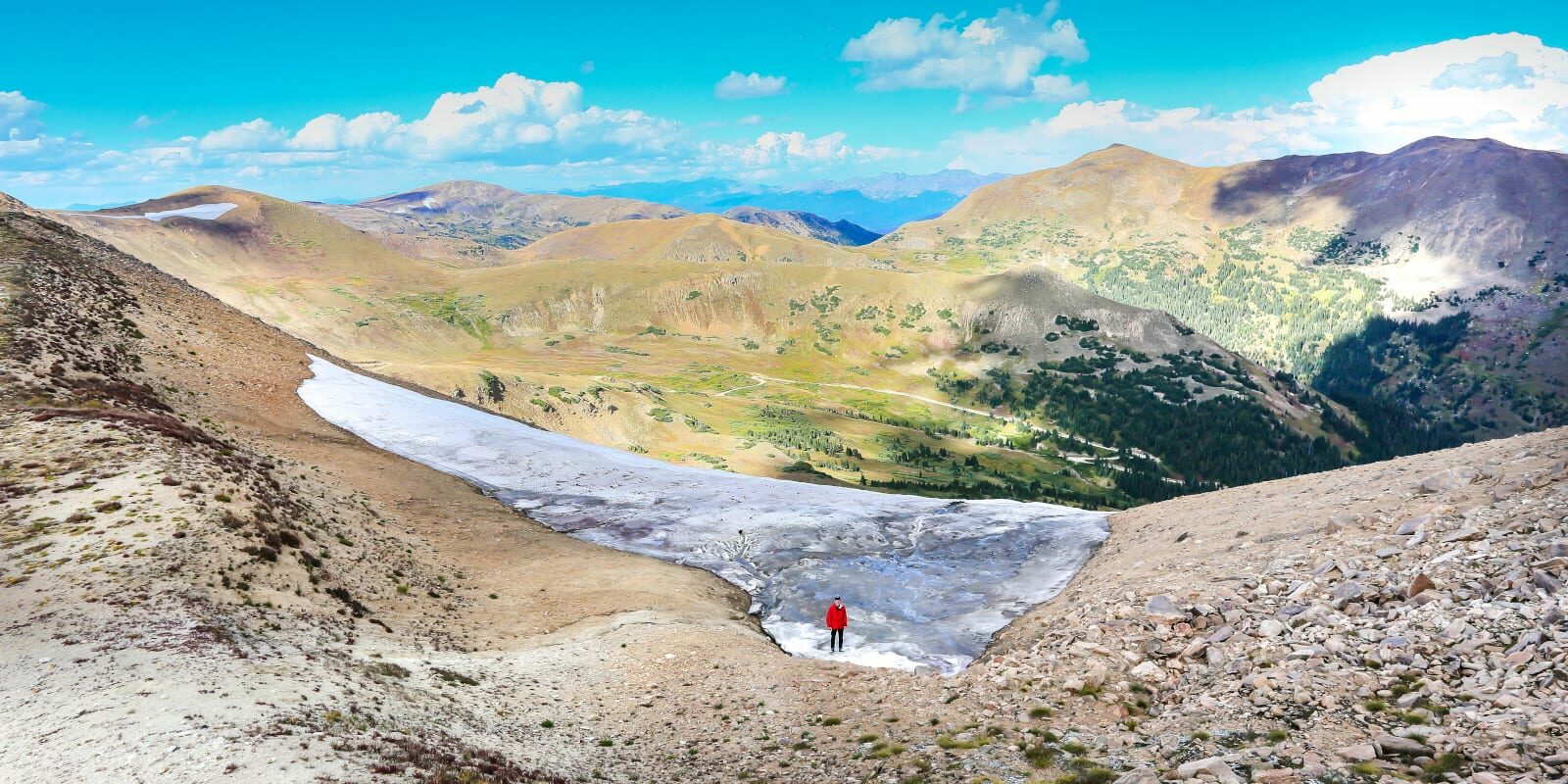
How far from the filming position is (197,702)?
1522cm

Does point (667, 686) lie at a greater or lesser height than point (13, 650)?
lesser

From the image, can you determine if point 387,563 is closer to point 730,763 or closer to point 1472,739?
point 730,763

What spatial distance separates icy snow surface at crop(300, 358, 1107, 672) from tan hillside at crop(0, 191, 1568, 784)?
9.46 feet

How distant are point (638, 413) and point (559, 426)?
18.8 meters

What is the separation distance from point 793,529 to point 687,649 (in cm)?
1836

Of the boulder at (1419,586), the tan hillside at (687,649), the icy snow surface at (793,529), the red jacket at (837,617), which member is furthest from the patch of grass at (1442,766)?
the red jacket at (837,617)

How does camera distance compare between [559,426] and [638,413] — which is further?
[638,413]

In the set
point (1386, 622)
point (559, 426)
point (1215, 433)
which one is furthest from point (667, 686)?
point (1215, 433)

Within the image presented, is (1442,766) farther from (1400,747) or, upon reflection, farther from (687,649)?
(687,649)

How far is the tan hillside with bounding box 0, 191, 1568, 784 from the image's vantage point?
13664 mm

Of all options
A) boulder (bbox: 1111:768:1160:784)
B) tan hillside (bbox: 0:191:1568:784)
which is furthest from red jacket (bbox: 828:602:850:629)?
boulder (bbox: 1111:768:1160:784)

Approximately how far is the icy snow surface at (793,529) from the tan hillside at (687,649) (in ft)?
9.46

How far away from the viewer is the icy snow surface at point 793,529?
3206 cm

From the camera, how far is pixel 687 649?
2597 centimetres
